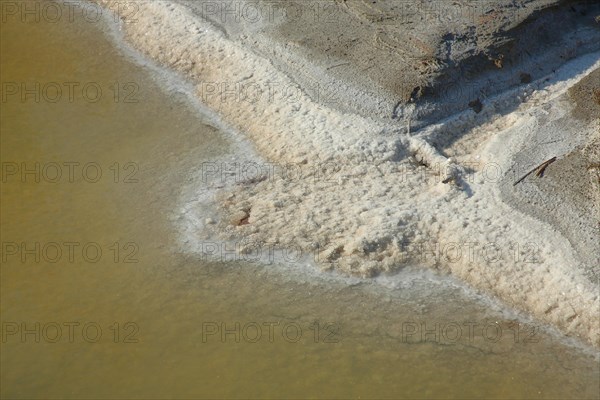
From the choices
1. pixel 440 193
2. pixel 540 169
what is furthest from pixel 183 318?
pixel 540 169

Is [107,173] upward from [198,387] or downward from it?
upward

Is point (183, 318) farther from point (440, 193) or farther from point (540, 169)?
point (540, 169)

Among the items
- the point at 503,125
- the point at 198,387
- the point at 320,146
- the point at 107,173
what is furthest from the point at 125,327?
the point at 503,125

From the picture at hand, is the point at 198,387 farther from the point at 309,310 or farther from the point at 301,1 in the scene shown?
the point at 301,1

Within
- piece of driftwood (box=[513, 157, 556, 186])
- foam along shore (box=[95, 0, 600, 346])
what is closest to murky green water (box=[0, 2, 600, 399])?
foam along shore (box=[95, 0, 600, 346])

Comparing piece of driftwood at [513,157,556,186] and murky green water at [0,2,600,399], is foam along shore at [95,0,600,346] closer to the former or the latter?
piece of driftwood at [513,157,556,186]

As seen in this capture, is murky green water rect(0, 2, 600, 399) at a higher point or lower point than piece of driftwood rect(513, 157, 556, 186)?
lower

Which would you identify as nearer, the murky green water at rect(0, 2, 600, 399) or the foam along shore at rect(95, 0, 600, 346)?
the murky green water at rect(0, 2, 600, 399)

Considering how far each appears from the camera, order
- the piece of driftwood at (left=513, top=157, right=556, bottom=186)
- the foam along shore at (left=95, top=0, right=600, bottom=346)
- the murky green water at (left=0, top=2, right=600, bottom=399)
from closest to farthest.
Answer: the murky green water at (left=0, top=2, right=600, bottom=399), the foam along shore at (left=95, top=0, right=600, bottom=346), the piece of driftwood at (left=513, top=157, right=556, bottom=186)
